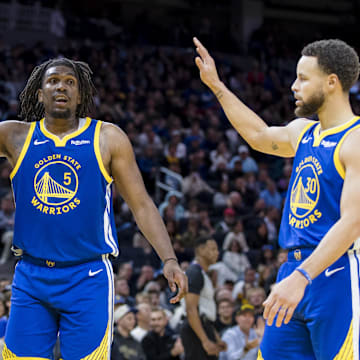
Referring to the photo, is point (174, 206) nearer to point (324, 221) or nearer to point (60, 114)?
point (60, 114)

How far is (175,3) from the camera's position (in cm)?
2420

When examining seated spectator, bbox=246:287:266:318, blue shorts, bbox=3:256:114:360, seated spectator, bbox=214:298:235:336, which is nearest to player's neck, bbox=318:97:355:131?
blue shorts, bbox=3:256:114:360

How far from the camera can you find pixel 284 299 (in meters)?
3.14

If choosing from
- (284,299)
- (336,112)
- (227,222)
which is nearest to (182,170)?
(227,222)

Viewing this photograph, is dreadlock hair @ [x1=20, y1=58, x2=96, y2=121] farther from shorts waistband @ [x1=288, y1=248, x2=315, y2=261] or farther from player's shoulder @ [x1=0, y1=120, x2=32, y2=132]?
shorts waistband @ [x1=288, y1=248, x2=315, y2=261]

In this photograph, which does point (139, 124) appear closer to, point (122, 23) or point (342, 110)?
point (122, 23)

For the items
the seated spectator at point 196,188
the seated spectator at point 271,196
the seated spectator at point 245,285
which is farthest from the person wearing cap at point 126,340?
the seated spectator at point 271,196

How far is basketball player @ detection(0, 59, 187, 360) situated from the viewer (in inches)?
151

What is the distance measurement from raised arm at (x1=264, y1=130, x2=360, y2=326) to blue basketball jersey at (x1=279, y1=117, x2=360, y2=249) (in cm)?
12

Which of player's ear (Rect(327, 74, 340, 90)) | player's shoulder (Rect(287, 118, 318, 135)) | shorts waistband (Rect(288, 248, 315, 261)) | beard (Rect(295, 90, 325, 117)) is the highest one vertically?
player's ear (Rect(327, 74, 340, 90))

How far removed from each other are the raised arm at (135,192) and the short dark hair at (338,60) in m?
1.17

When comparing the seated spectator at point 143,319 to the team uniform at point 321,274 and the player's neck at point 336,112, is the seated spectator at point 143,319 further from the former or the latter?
the player's neck at point 336,112

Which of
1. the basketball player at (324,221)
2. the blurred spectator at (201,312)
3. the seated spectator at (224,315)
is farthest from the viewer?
the seated spectator at (224,315)

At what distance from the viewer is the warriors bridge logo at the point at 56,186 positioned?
3934 millimetres
